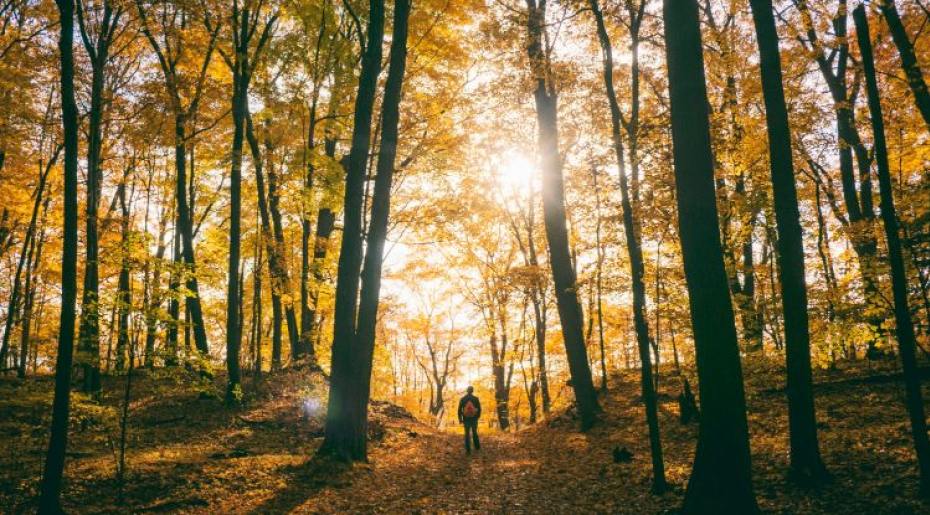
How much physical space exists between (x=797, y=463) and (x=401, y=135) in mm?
13237

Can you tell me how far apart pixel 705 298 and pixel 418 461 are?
27.2 ft

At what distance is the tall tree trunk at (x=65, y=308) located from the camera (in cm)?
627

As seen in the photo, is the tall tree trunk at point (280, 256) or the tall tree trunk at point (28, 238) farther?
the tall tree trunk at point (28, 238)

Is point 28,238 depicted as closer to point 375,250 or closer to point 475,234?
point 375,250

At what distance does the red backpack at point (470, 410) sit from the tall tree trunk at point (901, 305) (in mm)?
9332

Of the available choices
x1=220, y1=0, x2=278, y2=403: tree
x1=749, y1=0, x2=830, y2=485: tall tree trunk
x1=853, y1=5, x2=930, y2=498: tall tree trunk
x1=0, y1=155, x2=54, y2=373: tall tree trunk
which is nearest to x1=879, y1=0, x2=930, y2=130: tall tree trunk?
x1=749, y1=0, x2=830, y2=485: tall tree trunk

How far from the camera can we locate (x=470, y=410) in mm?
13297

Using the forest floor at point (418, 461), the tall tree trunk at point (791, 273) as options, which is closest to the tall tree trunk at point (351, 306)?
the forest floor at point (418, 461)

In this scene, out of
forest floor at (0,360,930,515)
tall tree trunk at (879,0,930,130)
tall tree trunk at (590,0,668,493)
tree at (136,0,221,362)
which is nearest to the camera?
forest floor at (0,360,930,515)

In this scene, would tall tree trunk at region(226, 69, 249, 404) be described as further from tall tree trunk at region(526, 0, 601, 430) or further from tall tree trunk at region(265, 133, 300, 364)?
tall tree trunk at region(526, 0, 601, 430)

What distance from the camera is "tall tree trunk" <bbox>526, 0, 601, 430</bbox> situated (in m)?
13.6

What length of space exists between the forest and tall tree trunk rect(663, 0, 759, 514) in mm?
31

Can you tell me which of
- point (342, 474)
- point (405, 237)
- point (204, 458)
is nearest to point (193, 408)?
point (204, 458)

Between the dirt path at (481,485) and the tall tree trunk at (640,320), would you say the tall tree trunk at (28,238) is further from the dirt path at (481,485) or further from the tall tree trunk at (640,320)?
the tall tree trunk at (640,320)
